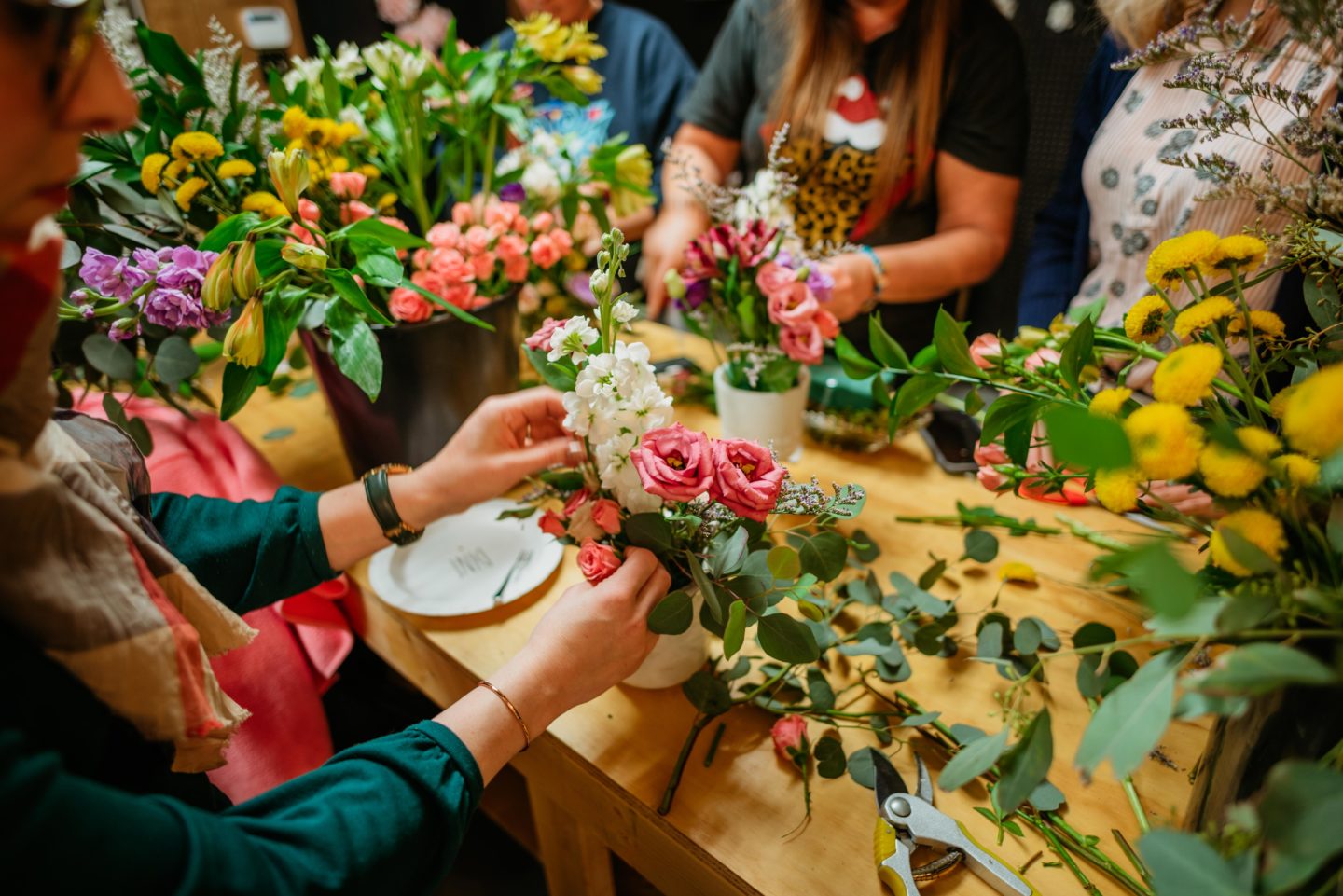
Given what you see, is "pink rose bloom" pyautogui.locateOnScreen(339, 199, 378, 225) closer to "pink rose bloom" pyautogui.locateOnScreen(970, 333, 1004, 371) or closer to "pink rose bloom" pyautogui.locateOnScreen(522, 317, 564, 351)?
"pink rose bloom" pyautogui.locateOnScreen(522, 317, 564, 351)

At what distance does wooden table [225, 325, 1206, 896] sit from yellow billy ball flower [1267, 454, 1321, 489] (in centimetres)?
20

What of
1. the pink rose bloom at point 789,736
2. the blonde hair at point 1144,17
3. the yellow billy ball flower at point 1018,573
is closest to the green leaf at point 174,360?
the pink rose bloom at point 789,736

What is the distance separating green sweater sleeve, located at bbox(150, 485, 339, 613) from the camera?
79 centimetres

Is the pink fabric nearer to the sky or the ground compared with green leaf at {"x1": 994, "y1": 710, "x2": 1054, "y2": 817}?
nearer to the ground

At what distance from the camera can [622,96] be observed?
1982mm

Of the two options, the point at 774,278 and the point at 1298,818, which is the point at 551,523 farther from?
the point at 1298,818

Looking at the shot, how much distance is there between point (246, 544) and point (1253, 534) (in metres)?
0.87

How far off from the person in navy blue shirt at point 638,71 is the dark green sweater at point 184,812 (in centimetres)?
165

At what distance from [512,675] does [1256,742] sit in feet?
1.75

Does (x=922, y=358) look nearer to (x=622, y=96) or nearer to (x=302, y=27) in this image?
(x=622, y=96)

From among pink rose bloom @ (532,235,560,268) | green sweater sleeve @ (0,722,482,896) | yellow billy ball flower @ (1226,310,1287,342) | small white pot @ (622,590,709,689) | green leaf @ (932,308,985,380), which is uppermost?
yellow billy ball flower @ (1226,310,1287,342)

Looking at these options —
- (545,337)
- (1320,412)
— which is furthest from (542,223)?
(1320,412)

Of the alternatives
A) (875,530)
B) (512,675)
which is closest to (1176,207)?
(875,530)

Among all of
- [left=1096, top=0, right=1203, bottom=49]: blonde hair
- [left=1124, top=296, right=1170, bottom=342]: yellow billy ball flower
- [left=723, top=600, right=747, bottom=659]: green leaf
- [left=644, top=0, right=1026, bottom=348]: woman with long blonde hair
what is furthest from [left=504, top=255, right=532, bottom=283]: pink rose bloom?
[left=1096, top=0, right=1203, bottom=49]: blonde hair
